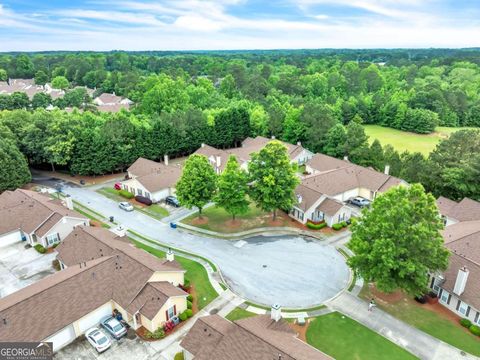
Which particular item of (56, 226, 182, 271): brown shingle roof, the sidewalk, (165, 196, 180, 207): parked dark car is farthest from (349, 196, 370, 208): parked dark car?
(56, 226, 182, 271): brown shingle roof

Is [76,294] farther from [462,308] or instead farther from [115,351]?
[462,308]

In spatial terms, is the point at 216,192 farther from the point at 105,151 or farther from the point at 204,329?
the point at 105,151

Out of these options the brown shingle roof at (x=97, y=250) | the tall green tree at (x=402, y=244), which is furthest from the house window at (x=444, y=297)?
the brown shingle roof at (x=97, y=250)

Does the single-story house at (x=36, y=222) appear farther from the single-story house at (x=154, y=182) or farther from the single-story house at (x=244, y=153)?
the single-story house at (x=244, y=153)

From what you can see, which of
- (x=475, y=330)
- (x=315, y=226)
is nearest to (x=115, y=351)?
(x=315, y=226)

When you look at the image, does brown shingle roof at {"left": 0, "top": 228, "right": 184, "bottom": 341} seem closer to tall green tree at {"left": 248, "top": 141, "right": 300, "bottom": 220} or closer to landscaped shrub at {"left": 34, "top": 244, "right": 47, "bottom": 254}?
landscaped shrub at {"left": 34, "top": 244, "right": 47, "bottom": 254}
